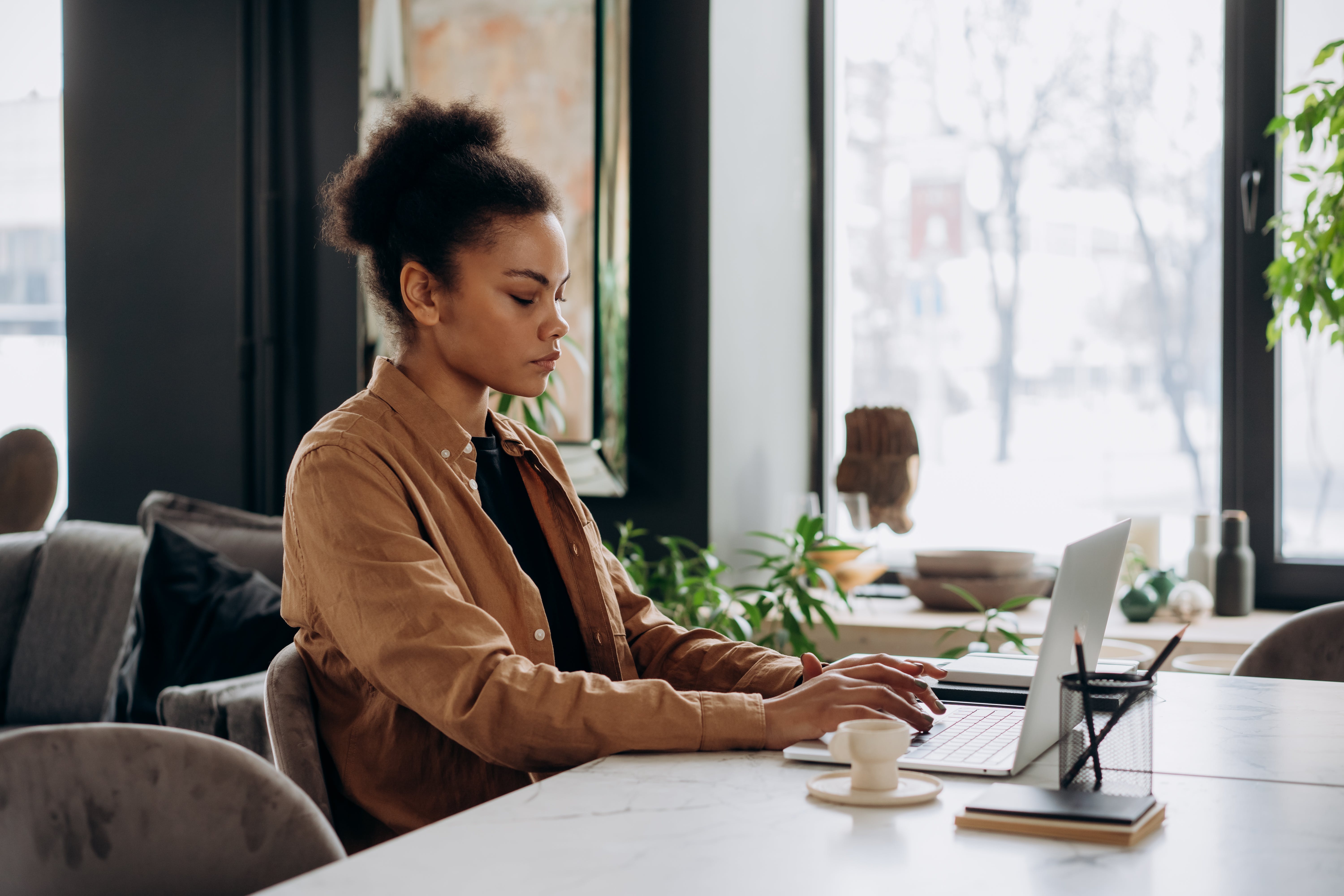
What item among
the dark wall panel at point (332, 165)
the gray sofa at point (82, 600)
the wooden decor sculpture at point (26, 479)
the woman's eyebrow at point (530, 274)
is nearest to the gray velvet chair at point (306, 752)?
the woman's eyebrow at point (530, 274)

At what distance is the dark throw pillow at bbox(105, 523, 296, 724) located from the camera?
2.60 meters

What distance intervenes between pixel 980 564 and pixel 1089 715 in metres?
2.01

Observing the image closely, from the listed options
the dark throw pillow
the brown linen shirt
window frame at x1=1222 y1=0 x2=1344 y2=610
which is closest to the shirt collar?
the brown linen shirt

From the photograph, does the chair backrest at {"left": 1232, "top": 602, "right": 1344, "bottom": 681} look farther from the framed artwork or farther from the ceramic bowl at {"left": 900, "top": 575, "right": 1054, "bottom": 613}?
the framed artwork

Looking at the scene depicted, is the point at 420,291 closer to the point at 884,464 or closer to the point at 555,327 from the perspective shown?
the point at 555,327

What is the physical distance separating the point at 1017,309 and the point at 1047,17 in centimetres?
78

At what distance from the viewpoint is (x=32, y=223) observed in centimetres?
405

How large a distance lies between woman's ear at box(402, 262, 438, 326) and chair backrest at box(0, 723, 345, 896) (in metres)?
0.69

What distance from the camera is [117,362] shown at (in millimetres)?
3746

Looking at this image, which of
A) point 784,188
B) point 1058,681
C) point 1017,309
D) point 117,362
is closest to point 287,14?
point 117,362

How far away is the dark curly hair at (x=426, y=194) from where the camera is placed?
1.53m

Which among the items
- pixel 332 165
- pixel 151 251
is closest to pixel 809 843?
pixel 332 165

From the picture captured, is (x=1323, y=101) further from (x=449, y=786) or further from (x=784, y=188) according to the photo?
(x=449, y=786)

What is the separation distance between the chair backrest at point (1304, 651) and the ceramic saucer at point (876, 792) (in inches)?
34.7
